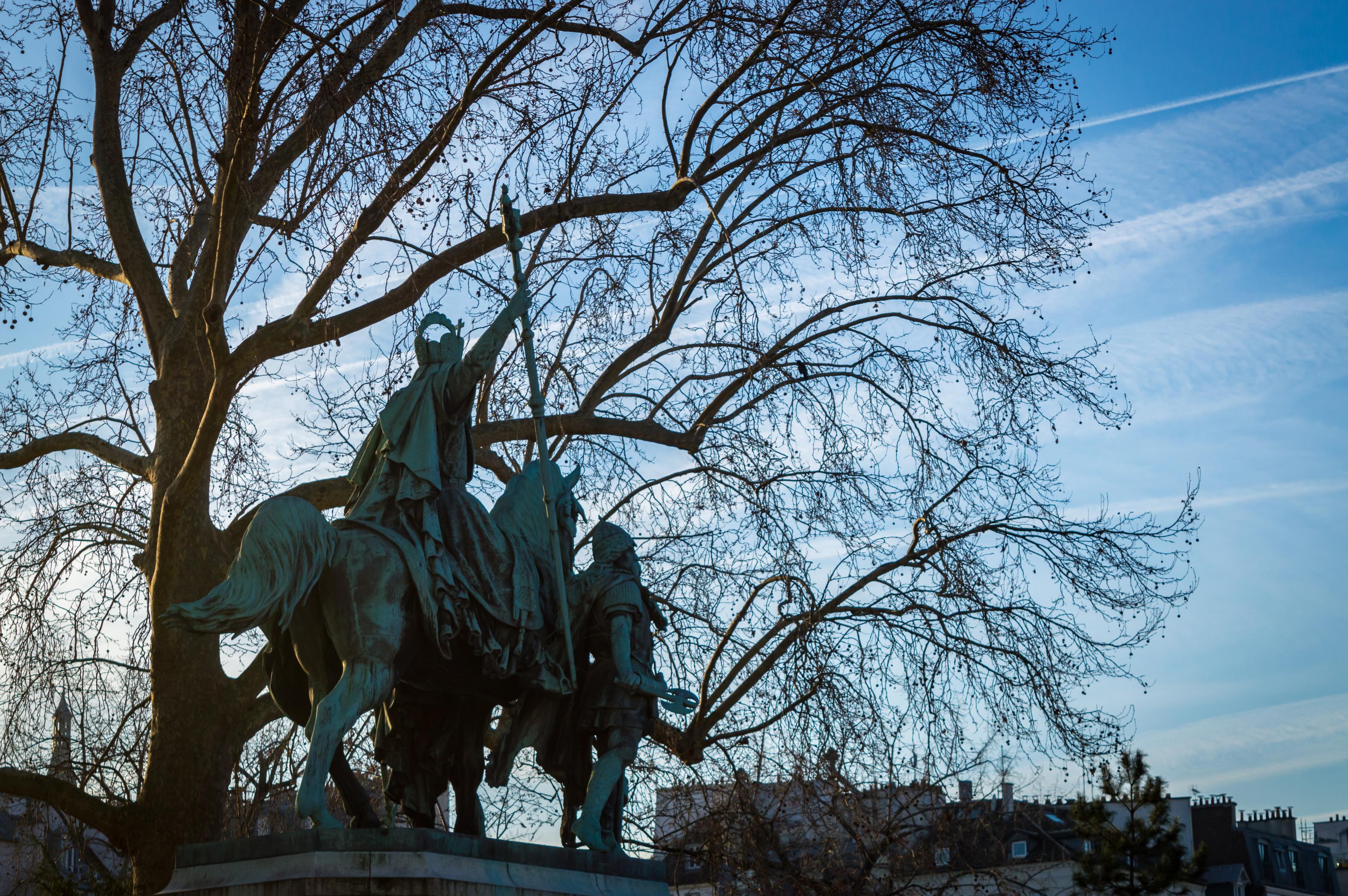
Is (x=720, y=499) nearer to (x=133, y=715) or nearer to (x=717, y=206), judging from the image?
(x=717, y=206)

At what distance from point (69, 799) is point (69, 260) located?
5.09 m

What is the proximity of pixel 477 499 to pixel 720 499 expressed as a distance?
6.29m

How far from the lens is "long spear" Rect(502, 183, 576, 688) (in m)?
7.26

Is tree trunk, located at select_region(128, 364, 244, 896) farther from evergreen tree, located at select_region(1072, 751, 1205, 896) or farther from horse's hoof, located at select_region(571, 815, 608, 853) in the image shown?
evergreen tree, located at select_region(1072, 751, 1205, 896)

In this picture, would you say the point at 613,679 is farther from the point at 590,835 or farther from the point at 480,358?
the point at 480,358

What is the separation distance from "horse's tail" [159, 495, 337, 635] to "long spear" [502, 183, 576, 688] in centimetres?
134

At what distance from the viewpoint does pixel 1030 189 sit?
41.3 feet

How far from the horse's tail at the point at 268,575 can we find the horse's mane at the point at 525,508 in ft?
4.19

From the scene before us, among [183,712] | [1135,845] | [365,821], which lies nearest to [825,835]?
[183,712]

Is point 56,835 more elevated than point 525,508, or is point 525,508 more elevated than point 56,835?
point 525,508

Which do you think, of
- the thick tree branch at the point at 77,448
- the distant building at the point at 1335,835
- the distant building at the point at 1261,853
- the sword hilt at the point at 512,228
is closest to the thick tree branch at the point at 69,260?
the thick tree branch at the point at 77,448

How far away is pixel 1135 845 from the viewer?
2455cm

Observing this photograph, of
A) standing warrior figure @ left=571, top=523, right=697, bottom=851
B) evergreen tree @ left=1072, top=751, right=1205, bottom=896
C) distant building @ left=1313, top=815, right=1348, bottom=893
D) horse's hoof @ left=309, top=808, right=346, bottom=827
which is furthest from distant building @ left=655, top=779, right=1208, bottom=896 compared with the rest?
distant building @ left=1313, top=815, right=1348, bottom=893

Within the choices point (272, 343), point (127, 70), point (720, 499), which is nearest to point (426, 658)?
point (272, 343)
